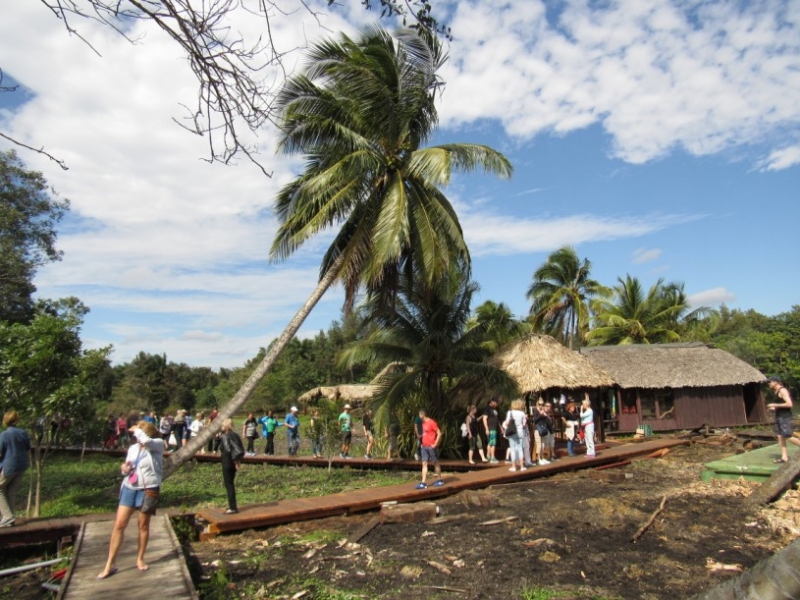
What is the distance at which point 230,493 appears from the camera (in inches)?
367

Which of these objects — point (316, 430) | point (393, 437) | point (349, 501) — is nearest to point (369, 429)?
point (393, 437)

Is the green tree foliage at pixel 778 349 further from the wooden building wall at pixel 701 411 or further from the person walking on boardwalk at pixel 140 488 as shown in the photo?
the person walking on boardwalk at pixel 140 488

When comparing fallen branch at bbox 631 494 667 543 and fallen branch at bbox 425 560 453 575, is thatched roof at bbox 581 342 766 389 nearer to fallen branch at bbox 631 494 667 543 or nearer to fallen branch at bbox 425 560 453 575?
fallen branch at bbox 631 494 667 543

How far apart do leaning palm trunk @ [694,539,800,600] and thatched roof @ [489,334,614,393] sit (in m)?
18.0

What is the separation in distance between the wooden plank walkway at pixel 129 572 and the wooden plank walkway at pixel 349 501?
127 centimetres

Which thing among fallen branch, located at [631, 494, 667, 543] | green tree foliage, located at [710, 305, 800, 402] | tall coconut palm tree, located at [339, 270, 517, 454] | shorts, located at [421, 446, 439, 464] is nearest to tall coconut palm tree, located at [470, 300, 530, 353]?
tall coconut palm tree, located at [339, 270, 517, 454]

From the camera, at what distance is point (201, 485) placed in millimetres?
13758

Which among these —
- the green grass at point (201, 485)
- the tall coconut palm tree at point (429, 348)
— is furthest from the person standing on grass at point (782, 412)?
the green grass at point (201, 485)

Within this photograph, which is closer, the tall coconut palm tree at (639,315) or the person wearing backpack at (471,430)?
the person wearing backpack at (471,430)

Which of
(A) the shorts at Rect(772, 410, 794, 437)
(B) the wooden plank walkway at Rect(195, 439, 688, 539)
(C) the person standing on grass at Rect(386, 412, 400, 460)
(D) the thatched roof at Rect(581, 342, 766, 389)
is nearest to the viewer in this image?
(B) the wooden plank walkway at Rect(195, 439, 688, 539)

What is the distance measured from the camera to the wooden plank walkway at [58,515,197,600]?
18.7 ft

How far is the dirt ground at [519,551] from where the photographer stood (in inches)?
253

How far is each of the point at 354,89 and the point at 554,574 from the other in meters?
11.2

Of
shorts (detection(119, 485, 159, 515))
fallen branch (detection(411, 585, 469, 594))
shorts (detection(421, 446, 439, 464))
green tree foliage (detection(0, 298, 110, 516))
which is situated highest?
green tree foliage (detection(0, 298, 110, 516))
